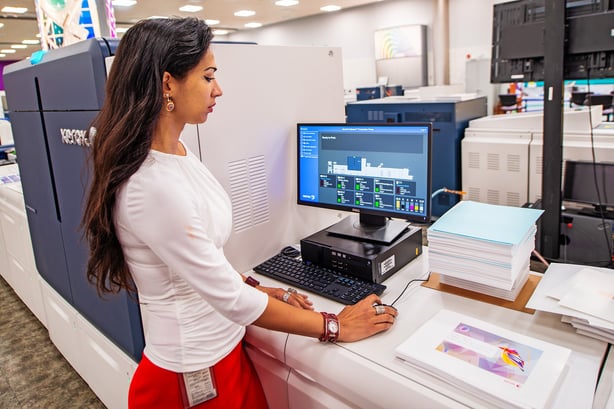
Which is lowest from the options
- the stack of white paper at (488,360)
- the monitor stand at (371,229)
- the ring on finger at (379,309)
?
the stack of white paper at (488,360)

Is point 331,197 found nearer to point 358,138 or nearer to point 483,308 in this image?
point 358,138

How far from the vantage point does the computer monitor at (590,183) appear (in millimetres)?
2400

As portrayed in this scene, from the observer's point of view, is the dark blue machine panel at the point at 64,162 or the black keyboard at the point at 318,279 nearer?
the black keyboard at the point at 318,279

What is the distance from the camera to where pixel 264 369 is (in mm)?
1216

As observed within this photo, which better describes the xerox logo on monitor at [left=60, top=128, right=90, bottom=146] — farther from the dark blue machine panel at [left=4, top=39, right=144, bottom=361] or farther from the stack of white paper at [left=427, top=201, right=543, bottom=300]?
the stack of white paper at [left=427, top=201, right=543, bottom=300]

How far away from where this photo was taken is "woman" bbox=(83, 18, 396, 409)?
86 cm

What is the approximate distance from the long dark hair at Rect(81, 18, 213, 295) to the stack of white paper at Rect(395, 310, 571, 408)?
26.0 inches

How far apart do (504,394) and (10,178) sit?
10.7 feet

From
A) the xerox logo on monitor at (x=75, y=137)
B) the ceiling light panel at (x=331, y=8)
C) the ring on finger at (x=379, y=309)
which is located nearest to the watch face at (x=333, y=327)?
the ring on finger at (x=379, y=309)

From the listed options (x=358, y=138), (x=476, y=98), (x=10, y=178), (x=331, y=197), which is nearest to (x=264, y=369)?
(x=331, y=197)

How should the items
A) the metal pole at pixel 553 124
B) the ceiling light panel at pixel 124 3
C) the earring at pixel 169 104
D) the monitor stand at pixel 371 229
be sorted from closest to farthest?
1. the earring at pixel 169 104
2. the monitor stand at pixel 371 229
3. the metal pole at pixel 553 124
4. the ceiling light panel at pixel 124 3

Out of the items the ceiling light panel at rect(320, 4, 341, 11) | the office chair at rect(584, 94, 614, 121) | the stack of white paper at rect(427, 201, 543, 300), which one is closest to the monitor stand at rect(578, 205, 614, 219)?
the stack of white paper at rect(427, 201, 543, 300)

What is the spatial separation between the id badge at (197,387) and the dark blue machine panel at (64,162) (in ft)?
1.45

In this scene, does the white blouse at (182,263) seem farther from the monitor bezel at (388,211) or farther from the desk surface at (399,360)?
the monitor bezel at (388,211)
